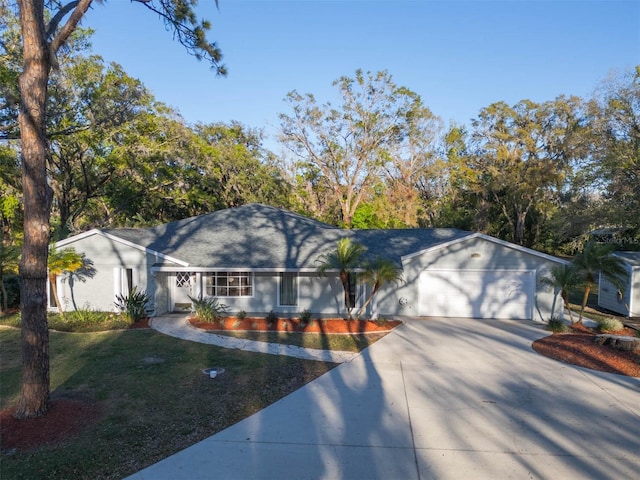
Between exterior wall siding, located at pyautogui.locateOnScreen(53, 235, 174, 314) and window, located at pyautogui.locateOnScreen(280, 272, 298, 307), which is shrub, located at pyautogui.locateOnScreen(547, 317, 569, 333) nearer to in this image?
window, located at pyautogui.locateOnScreen(280, 272, 298, 307)

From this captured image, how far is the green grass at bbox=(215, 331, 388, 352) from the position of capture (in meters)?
11.7

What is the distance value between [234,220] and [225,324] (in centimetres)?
706

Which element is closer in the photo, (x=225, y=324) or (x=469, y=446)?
(x=469, y=446)

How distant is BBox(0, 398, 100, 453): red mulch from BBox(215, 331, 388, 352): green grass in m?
5.73

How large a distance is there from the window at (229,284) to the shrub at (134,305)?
7.81 ft

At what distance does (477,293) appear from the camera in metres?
15.8

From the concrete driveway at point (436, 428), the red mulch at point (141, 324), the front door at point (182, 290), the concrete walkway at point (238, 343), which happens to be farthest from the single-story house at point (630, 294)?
the red mulch at point (141, 324)

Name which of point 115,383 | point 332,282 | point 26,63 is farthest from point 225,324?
point 26,63

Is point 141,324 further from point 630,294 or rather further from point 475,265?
point 630,294

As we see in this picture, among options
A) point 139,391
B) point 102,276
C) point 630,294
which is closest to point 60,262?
point 102,276

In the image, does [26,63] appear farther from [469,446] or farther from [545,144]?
[545,144]

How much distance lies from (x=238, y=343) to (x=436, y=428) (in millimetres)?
6666

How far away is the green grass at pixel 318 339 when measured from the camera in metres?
11.7

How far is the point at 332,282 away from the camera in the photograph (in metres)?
16.2
